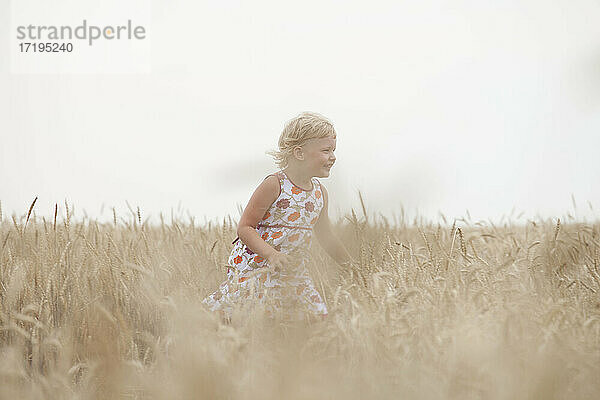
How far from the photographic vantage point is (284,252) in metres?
2.46

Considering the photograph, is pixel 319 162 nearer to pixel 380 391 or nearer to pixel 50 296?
pixel 50 296

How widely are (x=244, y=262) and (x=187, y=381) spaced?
4.06 feet

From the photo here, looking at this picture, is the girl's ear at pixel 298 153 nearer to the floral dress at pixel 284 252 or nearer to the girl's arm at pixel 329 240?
the floral dress at pixel 284 252

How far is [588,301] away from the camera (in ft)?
7.35

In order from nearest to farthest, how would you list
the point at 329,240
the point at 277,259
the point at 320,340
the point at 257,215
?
the point at 320,340 → the point at 277,259 → the point at 257,215 → the point at 329,240

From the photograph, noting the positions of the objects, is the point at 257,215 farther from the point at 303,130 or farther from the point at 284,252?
the point at 303,130

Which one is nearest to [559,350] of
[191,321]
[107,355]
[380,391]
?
[380,391]

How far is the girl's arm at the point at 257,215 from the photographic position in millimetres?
2275

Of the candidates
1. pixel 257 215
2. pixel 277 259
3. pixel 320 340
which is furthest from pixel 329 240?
pixel 320 340

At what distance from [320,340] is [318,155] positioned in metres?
0.90

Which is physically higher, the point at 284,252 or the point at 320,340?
the point at 284,252

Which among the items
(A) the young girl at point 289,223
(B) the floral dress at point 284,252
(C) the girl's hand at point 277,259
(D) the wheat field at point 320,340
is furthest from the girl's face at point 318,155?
(C) the girl's hand at point 277,259

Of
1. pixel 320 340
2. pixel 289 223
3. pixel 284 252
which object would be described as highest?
pixel 289 223

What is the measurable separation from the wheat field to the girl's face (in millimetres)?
262
